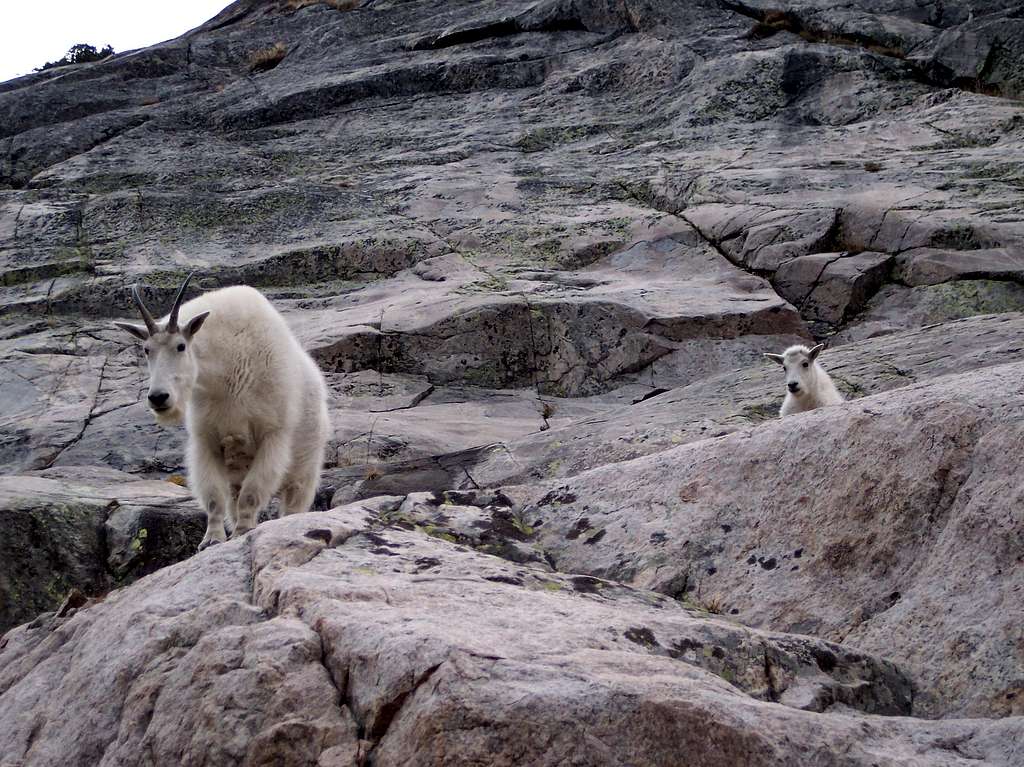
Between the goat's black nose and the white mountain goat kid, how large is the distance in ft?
17.6

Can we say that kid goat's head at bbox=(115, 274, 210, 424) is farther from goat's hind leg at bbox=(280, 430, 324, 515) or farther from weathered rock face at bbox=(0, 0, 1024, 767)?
weathered rock face at bbox=(0, 0, 1024, 767)

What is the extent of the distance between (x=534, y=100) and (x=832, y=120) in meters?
5.85

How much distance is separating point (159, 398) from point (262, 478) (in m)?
0.94

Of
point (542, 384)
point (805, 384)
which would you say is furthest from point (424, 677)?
point (542, 384)

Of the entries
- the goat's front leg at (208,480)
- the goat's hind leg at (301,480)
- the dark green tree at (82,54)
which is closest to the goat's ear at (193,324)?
the goat's front leg at (208,480)

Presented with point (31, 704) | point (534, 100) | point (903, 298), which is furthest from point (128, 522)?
point (534, 100)

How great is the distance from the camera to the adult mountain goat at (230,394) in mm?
6598

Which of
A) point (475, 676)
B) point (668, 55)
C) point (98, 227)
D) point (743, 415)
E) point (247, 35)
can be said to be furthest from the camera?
point (247, 35)

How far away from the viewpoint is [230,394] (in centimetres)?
694

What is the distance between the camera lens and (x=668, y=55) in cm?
2047

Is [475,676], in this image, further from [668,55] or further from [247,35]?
[247,35]

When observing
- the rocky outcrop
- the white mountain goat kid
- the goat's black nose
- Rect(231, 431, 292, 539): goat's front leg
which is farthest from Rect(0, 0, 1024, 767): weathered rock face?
the goat's black nose

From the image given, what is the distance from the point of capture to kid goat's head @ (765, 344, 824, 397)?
31.0 ft

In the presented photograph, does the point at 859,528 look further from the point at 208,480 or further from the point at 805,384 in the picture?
the point at 805,384
